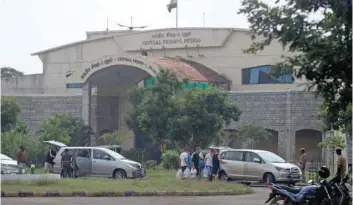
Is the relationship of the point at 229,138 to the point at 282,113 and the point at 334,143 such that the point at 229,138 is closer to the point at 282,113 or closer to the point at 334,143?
the point at 282,113

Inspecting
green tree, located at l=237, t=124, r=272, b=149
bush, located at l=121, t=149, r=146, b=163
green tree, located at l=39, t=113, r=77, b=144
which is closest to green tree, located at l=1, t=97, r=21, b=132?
green tree, located at l=39, t=113, r=77, b=144

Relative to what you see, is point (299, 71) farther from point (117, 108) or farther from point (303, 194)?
point (117, 108)

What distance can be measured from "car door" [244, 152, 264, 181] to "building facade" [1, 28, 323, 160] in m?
15.6

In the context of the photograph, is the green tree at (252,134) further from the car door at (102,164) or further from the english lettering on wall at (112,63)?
the car door at (102,164)

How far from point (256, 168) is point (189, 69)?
19.7 meters

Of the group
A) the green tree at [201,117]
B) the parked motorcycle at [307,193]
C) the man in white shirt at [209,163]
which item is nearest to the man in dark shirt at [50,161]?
the man in white shirt at [209,163]

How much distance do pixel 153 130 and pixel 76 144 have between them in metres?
9.02

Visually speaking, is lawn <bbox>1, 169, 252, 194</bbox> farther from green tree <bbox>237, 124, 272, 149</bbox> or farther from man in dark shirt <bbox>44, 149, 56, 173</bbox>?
→ green tree <bbox>237, 124, 272, 149</bbox>

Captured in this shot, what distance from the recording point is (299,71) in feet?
37.8

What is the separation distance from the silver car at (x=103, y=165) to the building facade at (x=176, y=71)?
51.4 feet

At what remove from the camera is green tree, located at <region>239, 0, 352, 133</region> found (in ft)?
36.4

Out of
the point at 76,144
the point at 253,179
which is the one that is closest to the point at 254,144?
the point at 76,144

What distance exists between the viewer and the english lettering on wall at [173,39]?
56000mm

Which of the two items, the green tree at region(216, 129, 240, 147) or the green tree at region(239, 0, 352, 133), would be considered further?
the green tree at region(216, 129, 240, 147)
